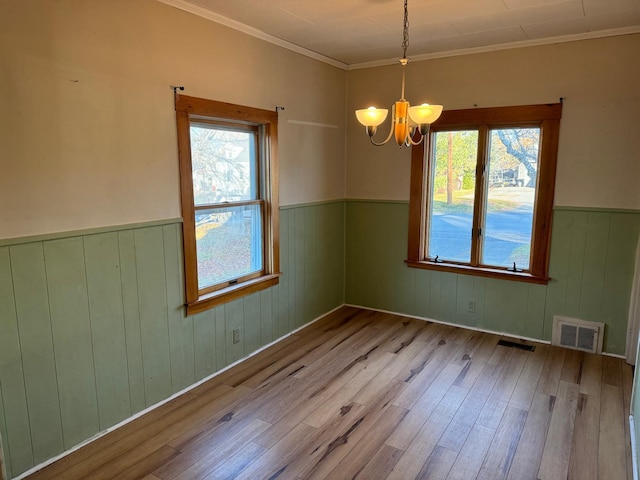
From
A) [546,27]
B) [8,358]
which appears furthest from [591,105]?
[8,358]

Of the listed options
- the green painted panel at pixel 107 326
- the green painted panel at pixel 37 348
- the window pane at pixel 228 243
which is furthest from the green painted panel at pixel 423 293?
the green painted panel at pixel 37 348

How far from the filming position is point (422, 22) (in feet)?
10.6

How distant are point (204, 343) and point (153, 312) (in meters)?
0.55

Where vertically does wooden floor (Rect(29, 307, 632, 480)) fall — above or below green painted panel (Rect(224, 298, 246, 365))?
below

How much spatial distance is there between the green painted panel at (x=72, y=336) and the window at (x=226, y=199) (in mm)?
A: 734

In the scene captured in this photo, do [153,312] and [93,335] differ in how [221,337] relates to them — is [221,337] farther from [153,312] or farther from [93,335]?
[93,335]

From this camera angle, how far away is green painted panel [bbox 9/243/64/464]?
2203 mm

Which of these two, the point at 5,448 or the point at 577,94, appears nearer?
the point at 5,448

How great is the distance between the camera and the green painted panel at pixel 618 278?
11.7ft

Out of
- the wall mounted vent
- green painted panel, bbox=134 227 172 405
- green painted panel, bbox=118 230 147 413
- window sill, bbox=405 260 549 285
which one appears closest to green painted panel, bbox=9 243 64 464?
green painted panel, bbox=118 230 147 413

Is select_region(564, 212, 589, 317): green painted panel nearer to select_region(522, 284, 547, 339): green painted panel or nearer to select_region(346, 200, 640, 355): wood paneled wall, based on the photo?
select_region(346, 200, 640, 355): wood paneled wall

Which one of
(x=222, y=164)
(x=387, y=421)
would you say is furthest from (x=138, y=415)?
(x=222, y=164)

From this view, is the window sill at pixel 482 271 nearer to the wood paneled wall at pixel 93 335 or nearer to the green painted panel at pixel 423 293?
the green painted panel at pixel 423 293

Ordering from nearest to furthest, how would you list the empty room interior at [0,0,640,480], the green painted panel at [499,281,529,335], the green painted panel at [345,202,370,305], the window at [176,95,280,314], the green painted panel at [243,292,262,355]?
the empty room interior at [0,0,640,480], the window at [176,95,280,314], the green painted panel at [243,292,262,355], the green painted panel at [499,281,529,335], the green painted panel at [345,202,370,305]
